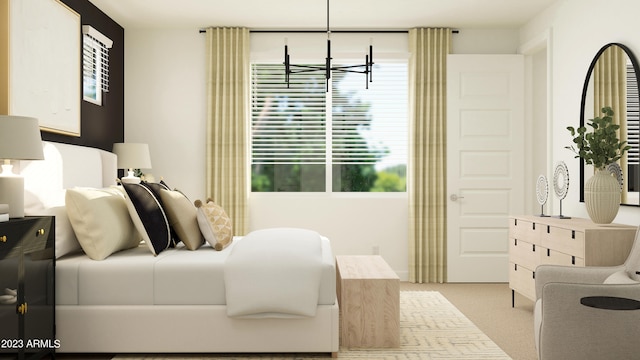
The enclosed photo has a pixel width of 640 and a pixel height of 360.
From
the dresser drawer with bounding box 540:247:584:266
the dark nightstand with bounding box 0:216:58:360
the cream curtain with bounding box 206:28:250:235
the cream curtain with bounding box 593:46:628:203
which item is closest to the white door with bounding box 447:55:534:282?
the cream curtain with bounding box 593:46:628:203

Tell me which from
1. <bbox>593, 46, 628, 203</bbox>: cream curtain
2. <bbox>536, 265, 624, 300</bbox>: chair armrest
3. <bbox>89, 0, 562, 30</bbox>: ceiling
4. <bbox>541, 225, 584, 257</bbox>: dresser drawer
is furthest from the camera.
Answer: <bbox>89, 0, 562, 30</bbox>: ceiling

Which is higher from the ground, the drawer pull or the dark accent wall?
the dark accent wall

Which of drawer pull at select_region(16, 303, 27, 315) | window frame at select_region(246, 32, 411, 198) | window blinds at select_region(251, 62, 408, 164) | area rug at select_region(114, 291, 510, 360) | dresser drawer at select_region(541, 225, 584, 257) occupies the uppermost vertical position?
window frame at select_region(246, 32, 411, 198)

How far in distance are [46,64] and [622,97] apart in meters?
4.08

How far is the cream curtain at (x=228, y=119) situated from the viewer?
17.6 feet

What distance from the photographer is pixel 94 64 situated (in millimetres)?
4746

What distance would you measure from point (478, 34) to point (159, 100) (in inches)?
134

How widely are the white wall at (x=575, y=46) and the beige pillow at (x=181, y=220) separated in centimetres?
294

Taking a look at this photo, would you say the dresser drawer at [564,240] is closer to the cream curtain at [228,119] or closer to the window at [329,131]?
the window at [329,131]

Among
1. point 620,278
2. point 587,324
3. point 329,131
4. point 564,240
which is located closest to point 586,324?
point 587,324

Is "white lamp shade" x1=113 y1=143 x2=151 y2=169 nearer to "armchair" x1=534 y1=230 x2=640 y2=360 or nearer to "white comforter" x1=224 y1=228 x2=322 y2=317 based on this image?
"white comforter" x1=224 y1=228 x2=322 y2=317

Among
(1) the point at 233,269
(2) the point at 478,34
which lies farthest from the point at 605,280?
(2) the point at 478,34

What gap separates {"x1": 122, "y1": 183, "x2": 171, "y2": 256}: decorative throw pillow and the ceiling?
2224 mm

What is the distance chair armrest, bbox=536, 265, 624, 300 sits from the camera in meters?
2.69
